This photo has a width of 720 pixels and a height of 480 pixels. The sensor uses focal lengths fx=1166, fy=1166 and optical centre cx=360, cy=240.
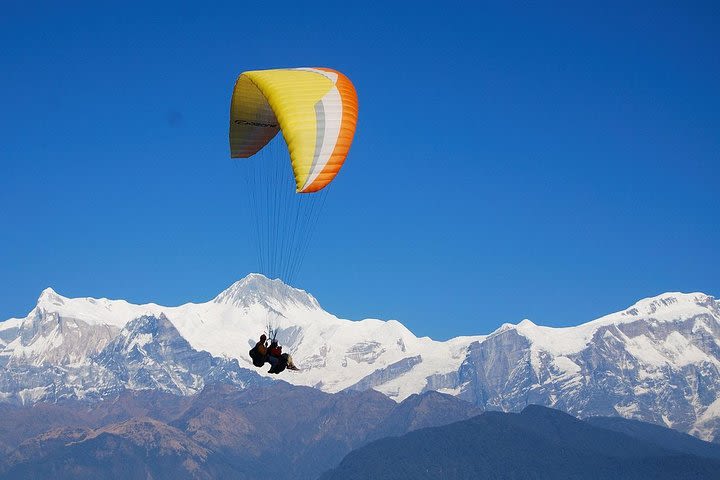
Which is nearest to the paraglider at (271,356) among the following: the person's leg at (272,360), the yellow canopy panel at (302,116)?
the person's leg at (272,360)

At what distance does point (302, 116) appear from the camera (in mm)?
72375

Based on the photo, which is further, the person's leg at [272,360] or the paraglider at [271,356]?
the person's leg at [272,360]

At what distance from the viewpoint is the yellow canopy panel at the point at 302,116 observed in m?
70.3

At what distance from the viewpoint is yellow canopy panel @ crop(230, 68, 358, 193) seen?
70.3 meters

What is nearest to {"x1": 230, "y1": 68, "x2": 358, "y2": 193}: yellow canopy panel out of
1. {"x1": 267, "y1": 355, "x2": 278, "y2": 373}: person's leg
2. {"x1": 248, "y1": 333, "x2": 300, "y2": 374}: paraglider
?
{"x1": 248, "y1": 333, "x2": 300, "y2": 374}: paraglider

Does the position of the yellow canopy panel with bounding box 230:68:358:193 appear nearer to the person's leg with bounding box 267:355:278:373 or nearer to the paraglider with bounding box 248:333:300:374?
the paraglider with bounding box 248:333:300:374

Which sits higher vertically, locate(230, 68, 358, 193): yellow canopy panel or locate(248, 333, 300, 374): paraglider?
locate(230, 68, 358, 193): yellow canopy panel

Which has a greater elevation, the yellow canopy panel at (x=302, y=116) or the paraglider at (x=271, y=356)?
the yellow canopy panel at (x=302, y=116)

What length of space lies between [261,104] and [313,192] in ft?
46.3

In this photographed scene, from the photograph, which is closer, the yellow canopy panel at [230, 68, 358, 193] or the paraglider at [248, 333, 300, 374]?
the paraglider at [248, 333, 300, 374]

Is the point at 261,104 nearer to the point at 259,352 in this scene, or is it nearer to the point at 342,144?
the point at 342,144

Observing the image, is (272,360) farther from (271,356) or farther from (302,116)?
(302,116)

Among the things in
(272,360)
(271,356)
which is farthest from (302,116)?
(272,360)

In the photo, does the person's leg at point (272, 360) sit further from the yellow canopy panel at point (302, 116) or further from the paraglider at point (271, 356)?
the yellow canopy panel at point (302, 116)
